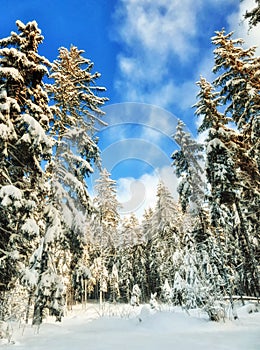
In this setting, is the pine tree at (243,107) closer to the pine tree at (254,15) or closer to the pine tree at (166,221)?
the pine tree at (254,15)

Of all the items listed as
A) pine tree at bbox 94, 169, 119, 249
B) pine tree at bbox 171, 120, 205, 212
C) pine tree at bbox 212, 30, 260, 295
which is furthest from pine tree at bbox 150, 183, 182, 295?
pine tree at bbox 212, 30, 260, 295

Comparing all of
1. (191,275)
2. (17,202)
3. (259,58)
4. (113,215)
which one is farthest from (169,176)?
(17,202)

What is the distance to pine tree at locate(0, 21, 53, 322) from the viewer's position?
8078mm

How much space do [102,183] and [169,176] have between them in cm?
809

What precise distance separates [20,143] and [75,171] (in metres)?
3.60

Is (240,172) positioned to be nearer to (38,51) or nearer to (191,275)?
(191,275)

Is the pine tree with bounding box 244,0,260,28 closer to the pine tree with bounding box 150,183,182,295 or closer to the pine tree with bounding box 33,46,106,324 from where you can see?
the pine tree with bounding box 33,46,106,324

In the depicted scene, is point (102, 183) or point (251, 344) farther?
point (102, 183)

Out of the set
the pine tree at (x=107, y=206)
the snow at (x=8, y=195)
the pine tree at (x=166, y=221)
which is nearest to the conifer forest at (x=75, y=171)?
the snow at (x=8, y=195)

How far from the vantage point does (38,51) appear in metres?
10.6

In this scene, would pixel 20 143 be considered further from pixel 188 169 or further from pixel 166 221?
pixel 166 221

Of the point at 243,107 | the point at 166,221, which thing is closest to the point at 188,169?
the point at 243,107

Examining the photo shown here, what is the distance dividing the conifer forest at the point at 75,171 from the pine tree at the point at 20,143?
0.04 meters

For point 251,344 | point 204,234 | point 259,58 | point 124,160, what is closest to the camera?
point 251,344
